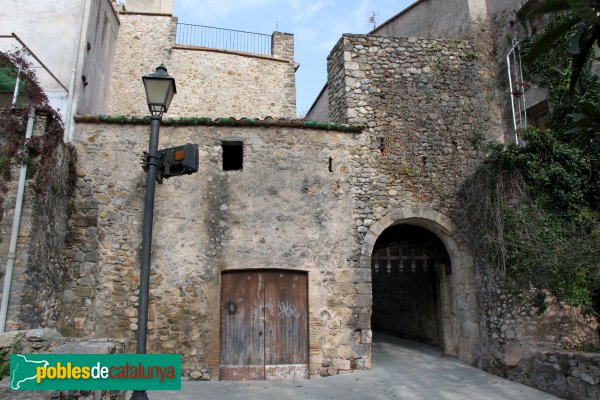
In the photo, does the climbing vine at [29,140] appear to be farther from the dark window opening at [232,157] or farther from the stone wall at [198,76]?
the stone wall at [198,76]

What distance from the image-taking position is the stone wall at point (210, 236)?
7875 millimetres

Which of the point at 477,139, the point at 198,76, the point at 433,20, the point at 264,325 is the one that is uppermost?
the point at 433,20

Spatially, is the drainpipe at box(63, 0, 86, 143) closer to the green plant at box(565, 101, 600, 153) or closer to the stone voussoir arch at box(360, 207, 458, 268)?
the stone voussoir arch at box(360, 207, 458, 268)

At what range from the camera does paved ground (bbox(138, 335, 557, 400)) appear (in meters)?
6.67

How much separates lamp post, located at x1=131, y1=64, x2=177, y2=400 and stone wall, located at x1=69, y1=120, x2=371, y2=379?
345cm

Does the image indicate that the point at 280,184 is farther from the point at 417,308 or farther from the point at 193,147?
the point at 417,308

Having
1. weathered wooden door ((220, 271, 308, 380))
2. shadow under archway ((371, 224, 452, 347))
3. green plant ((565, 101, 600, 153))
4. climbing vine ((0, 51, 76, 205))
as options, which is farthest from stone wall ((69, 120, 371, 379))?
green plant ((565, 101, 600, 153))

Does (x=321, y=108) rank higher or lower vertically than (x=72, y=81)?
higher

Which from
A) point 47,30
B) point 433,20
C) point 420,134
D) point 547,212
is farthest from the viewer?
point 433,20

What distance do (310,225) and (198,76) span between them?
810 centimetres

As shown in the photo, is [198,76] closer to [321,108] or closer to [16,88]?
[321,108]

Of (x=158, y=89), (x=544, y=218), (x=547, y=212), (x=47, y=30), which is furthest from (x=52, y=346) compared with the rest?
(x=547, y=212)

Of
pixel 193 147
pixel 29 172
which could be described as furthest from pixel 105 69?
pixel 193 147

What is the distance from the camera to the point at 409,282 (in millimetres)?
12680
